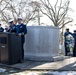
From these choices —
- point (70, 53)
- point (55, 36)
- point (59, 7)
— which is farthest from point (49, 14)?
point (55, 36)

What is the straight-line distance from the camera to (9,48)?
9383 mm

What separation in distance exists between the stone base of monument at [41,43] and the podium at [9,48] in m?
1.27

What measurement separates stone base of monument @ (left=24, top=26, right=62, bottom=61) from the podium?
1274 millimetres

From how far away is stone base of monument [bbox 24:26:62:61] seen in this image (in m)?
11.0

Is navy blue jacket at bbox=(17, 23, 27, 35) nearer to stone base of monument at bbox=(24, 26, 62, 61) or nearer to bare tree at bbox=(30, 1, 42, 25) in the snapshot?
stone base of monument at bbox=(24, 26, 62, 61)

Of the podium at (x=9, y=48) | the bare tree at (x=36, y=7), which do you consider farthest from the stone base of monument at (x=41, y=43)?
the bare tree at (x=36, y=7)

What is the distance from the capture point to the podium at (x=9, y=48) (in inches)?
370

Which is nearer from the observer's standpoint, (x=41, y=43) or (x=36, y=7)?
(x=41, y=43)

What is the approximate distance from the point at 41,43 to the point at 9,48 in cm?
205

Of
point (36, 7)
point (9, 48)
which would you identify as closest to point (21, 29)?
point (9, 48)

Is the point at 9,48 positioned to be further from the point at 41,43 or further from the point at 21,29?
the point at 41,43

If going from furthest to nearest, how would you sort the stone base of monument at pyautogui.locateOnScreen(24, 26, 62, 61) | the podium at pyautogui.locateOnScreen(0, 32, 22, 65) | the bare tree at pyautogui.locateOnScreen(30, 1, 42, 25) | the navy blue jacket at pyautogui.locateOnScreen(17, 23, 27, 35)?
the bare tree at pyautogui.locateOnScreen(30, 1, 42, 25), the stone base of monument at pyautogui.locateOnScreen(24, 26, 62, 61), the navy blue jacket at pyautogui.locateOnScreen(17, 23, 27, 35), the podium at pyautogui.locateOnScreen(0, 32, 22, 65)

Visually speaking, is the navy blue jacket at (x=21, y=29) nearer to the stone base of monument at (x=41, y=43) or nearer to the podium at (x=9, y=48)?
the podium at (x=9, y=48)

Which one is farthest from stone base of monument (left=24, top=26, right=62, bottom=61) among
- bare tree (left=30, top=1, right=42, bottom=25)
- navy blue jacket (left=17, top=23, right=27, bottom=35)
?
bare tree (left=30, top=1, right=42, bottom=25)
